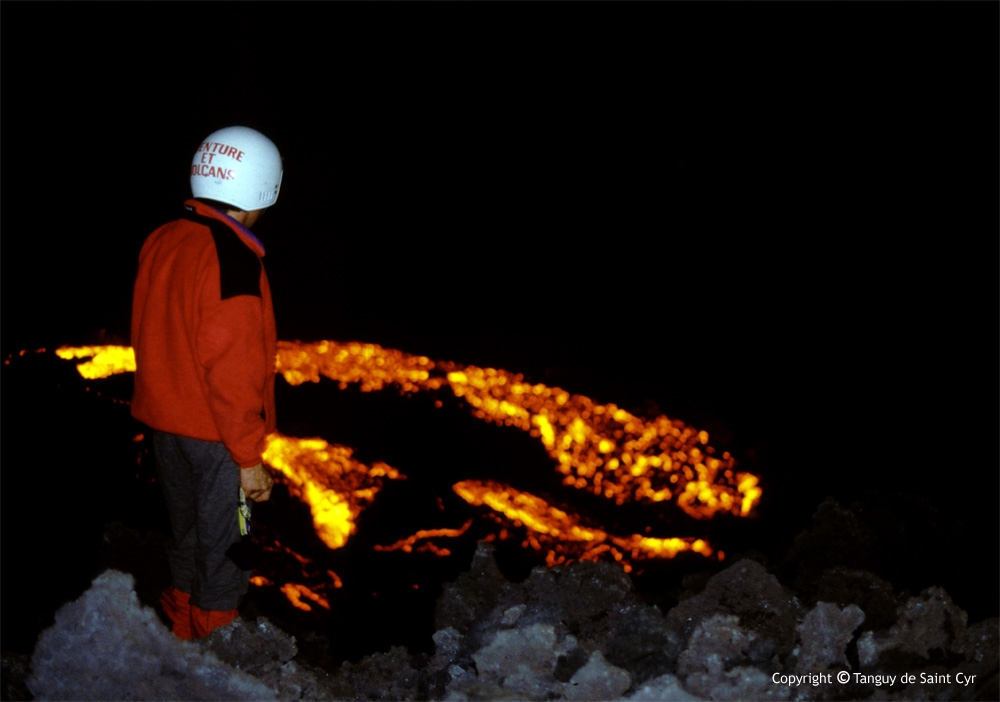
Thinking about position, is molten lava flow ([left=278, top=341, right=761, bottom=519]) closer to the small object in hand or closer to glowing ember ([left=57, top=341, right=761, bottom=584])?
glowing ember ([left=57, top=341, right=761, bottom=584])

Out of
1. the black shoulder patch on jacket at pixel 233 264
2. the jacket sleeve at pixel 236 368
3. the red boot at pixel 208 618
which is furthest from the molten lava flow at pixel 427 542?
the black shoulder patch on jacket at pixel 233 264

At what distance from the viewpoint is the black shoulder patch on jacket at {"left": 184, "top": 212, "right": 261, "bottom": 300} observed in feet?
6.74

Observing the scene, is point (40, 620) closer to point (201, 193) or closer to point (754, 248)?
point (201, 193)

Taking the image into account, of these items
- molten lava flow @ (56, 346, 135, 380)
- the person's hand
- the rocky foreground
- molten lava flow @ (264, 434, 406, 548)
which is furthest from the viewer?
molten lava flow @ (56, 346, 135, 380)

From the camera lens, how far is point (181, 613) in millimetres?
2410

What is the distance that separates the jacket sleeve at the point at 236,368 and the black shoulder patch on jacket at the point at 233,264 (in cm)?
3

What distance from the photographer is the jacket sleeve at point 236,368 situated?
6.68ft

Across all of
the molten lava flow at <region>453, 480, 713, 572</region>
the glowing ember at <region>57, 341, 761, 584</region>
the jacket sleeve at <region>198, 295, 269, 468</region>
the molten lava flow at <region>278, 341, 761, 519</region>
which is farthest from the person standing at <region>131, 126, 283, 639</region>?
the molten lava flow at <region>278, 341, 761, 519</region>

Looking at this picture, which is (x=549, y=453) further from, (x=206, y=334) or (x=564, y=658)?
(x=206, y=334)

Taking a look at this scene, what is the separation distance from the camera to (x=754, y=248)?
537 cm

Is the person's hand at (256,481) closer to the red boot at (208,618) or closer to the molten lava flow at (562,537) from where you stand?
the red boot at (208,618)

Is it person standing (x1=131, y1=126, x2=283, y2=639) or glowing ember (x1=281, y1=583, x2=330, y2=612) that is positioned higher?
person standing (x1=131, y1=126, x2=283, y2=639)

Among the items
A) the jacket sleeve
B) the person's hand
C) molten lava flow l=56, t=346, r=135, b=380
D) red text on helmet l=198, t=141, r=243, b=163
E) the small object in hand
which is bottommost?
molten lava flow l=56, t=346, r=135, b=380

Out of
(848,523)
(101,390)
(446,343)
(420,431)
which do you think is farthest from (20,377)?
(848,523)
